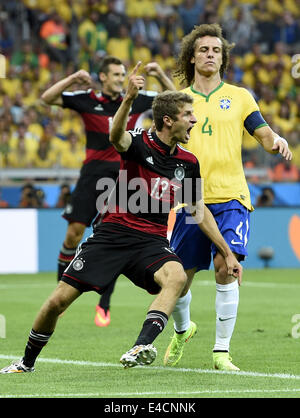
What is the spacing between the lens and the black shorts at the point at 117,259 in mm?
6523

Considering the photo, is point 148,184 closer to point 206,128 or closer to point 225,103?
point 206,128

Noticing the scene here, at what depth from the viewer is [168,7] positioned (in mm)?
25094

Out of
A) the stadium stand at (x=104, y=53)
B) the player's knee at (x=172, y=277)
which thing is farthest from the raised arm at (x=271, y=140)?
the stadium stand at (x=104, y=53)

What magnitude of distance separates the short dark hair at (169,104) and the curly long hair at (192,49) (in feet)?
4.08

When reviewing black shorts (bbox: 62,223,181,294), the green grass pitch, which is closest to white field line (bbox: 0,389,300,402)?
the green grass pitch

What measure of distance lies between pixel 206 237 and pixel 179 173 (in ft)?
2.88

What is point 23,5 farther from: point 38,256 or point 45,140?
point 38,256

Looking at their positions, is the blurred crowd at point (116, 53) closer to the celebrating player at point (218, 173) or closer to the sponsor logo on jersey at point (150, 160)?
the celebrating player at point (218, 173)

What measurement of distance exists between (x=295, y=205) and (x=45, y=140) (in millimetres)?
4882

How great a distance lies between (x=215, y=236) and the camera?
23.1 feet

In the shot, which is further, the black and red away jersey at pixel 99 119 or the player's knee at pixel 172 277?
the black and red away jersey at pixel 99 119

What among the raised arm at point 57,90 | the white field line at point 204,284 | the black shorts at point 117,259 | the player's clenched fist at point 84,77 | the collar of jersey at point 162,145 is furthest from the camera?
the white field line at point 204,284

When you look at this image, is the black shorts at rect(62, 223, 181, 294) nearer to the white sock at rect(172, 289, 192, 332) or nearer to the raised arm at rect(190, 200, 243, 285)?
the raised arm at rect(190, 200, 243, 285)

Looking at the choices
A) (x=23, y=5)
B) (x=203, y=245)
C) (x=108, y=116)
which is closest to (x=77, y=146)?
(x=23, y=5)
